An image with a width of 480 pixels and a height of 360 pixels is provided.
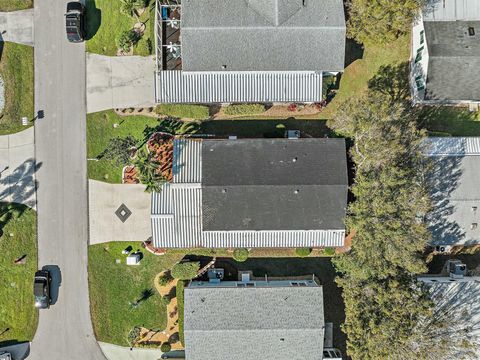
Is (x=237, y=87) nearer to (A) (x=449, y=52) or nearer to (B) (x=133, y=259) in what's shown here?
(B) (x=133, y=259)

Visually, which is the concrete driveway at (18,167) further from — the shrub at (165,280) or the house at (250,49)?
the shrub at (165,280)

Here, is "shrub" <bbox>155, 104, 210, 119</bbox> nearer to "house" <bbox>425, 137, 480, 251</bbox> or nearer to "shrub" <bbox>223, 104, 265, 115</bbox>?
"shrub" <bbox>223, 104, 265, 115</bbox>

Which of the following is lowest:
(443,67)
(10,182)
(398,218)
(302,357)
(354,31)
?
(302,357)

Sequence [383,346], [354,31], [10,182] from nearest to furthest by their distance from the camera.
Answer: [383,346] < [354,31] < [10,182]

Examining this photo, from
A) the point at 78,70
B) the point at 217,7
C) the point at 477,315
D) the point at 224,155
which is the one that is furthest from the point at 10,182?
the point at 477,315

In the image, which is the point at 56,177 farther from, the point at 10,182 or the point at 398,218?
the point at 398,218

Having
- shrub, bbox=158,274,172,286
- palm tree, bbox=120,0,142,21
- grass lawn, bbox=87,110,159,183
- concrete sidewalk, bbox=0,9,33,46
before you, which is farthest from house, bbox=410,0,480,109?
concrete sidewalk, bbox=0,9,33,46

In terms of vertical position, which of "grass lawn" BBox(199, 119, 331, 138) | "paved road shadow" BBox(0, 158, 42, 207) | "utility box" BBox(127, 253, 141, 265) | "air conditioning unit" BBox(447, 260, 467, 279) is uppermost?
"grass lawn" BBox(199, 119, 331, 138)
